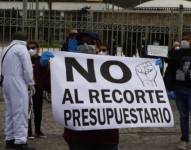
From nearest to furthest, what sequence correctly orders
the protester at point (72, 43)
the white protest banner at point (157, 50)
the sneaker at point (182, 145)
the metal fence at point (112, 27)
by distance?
the protester at point (72, 43)
the sneaker at point (182, 145)
the white protest banner at point (157, 50)
the metal fence at point (112, 27)

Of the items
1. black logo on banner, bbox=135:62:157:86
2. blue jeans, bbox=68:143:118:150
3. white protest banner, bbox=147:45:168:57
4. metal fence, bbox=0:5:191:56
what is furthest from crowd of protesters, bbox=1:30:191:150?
metal fence, bbox=0:5:191:56

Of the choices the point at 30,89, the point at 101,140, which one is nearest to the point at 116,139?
the point at 101,140

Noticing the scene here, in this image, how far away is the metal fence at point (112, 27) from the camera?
51.8 ft

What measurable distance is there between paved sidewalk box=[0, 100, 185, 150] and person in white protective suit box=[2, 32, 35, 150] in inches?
14.4

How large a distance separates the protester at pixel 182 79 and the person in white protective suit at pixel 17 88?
6.93 ft

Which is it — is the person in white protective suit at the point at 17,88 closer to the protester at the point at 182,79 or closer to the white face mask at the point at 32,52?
the white face mask at the point at 32,52

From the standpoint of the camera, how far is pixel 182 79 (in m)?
9.28

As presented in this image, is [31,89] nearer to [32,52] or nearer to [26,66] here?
[26,66]

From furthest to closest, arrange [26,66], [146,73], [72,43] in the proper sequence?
[72,43], [26,66], [146,73]

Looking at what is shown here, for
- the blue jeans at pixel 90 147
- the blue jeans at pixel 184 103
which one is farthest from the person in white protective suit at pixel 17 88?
the blue jeans at pixel 90 147

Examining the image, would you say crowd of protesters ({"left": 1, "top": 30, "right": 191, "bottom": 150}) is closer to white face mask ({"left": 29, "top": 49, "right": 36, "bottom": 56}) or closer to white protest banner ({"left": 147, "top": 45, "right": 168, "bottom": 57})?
white face mask ({"left": 29, "top": 49, "right": 36, "bottom": 56})

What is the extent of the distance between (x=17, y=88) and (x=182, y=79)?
244 centimetres

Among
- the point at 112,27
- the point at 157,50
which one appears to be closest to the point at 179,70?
Answer: the point at 157,50

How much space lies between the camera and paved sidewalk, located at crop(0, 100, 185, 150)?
9602mm
